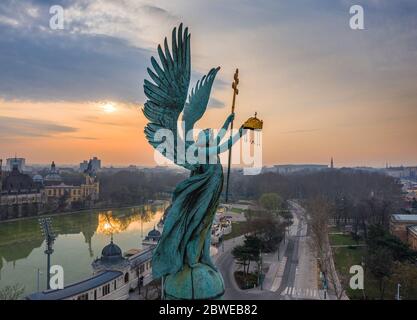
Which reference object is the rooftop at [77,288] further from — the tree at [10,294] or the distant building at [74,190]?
the distant building at [74,190]

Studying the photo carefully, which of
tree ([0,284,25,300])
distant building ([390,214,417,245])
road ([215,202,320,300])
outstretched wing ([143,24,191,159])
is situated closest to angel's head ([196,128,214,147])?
outstretched wing ([143,24,191,159])

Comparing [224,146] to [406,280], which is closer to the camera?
[224,146]

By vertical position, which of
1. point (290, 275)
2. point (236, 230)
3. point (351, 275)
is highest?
point (236, 230)

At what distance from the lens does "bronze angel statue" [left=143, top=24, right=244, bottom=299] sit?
7457 millimetres

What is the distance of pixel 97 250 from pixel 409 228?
20681 mm

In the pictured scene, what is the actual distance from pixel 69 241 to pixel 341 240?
19.5m

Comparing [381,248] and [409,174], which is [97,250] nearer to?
[381,248]

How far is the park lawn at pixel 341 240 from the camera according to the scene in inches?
1101

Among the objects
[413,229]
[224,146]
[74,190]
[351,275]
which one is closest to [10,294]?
[224,146]

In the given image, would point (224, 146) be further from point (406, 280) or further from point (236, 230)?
Answer: point (236, 230)

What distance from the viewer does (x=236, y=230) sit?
3316 centimetres

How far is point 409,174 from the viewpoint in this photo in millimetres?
122562
